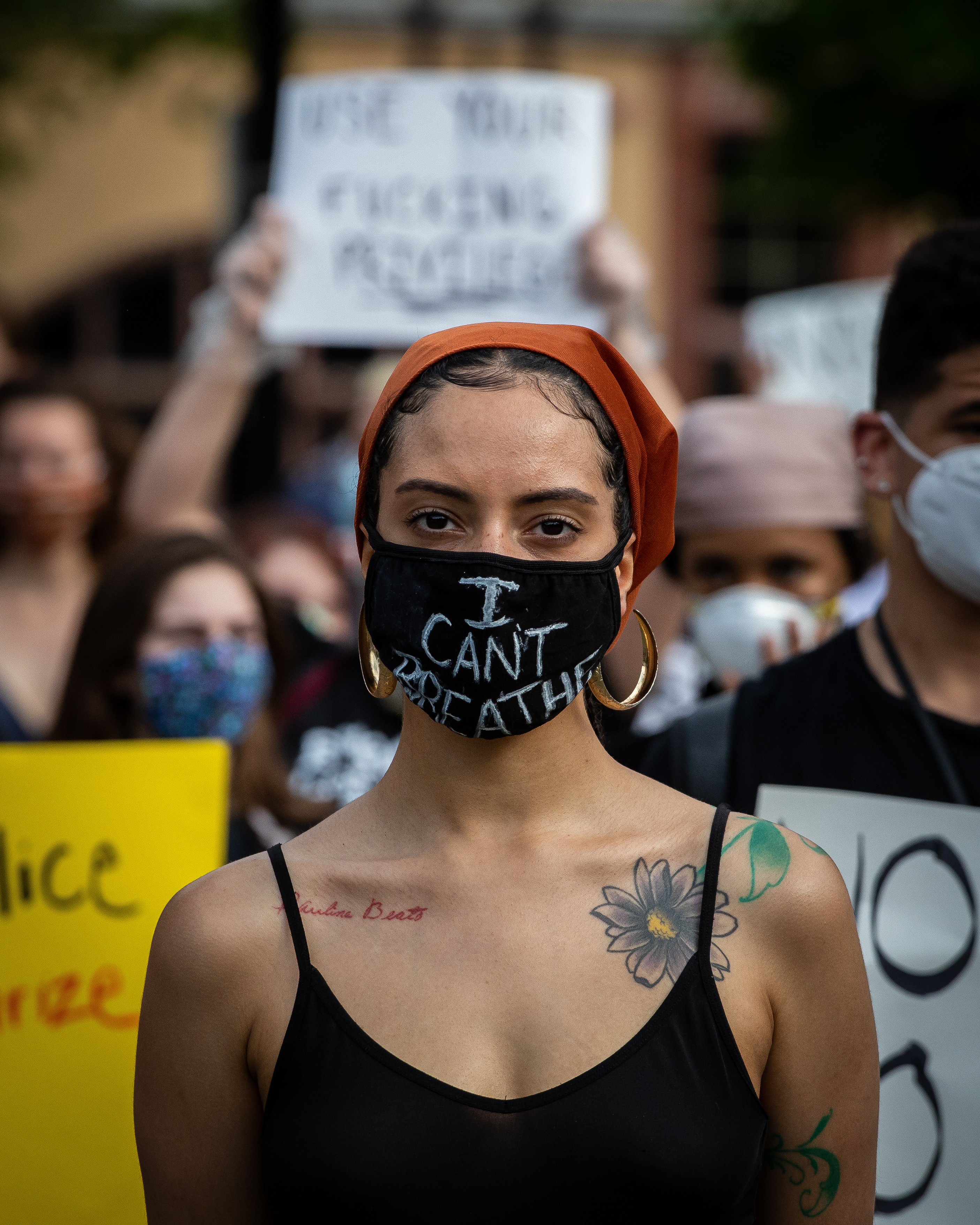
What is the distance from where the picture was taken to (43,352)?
15391 mm

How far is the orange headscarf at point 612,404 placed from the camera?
6.35 ft

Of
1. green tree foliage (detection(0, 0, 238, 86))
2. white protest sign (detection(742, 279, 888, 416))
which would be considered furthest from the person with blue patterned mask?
green tree foliage (detection(0, 0, 238, 86))

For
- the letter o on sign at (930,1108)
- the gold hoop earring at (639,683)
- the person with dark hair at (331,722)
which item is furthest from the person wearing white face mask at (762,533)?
the gold hoop earring at (639,683)

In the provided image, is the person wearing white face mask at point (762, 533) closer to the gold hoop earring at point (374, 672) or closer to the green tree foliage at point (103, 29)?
the gold hoop earring at point (374, 672)

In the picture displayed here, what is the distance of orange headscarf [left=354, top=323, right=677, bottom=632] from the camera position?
1.94m

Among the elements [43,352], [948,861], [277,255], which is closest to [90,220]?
[43,352]

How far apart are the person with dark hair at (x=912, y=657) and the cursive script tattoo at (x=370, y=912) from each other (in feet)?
2.32

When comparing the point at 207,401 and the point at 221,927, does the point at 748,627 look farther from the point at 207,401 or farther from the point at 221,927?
the point at 207,401

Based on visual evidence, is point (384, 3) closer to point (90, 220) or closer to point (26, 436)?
point (90, 220)

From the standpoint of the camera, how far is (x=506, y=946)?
1880 mm

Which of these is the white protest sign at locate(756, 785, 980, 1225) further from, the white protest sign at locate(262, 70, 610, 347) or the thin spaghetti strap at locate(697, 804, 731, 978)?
the white protest sign at locate(262, 70, 610, 347)

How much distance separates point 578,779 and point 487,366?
1.80 ft

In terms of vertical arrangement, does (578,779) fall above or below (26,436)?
below

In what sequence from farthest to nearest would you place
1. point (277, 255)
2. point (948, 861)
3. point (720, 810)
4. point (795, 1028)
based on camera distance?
1. point (277, 255)
2. point (948, 861)
3. point (720, 810)
4. point (795, 1028)
